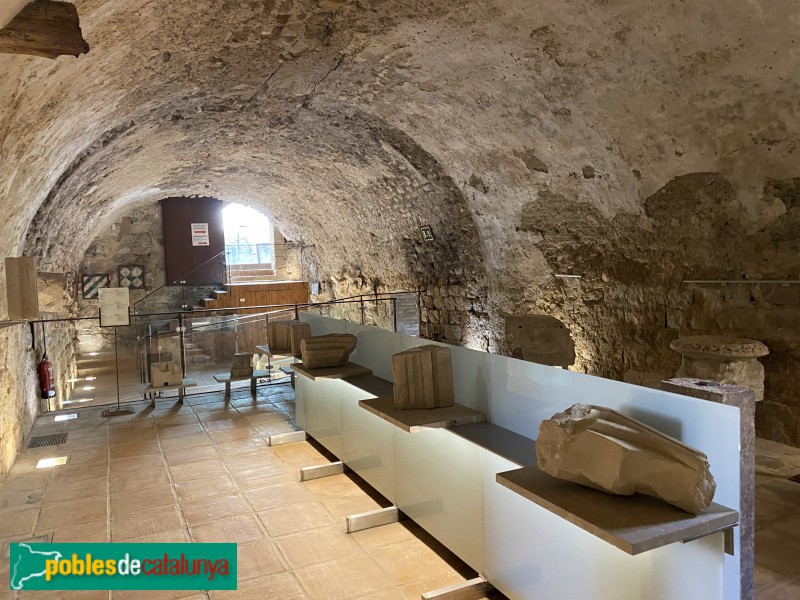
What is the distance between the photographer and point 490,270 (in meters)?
7.59

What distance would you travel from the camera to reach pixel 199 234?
1438 cm

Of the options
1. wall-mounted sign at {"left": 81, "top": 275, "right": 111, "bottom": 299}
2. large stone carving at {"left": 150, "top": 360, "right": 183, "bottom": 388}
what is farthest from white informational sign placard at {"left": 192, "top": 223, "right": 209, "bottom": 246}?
large stone carving at {"left": 150, "top": 360, "right": 183, "bottom": 388}

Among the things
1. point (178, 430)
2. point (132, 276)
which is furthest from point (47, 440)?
point (132, 276)

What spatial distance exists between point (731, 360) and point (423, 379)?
2442mm

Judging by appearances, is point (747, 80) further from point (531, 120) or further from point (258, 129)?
point (258, 129)

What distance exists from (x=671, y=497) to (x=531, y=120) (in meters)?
4.24

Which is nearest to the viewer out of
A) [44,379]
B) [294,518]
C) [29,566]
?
[29,566]

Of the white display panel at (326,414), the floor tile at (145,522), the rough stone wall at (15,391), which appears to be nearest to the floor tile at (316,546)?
the floor tile at (145,522)

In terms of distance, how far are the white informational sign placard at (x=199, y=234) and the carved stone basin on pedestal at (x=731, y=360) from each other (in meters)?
12.1

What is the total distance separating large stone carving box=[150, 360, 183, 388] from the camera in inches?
272

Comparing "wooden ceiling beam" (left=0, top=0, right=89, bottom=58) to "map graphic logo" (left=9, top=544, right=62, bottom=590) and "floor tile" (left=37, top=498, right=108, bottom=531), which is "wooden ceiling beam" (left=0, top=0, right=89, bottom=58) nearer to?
"map graphic logo" (left=9, top=544, right=62, bottom=590)

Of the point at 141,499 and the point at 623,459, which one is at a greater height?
the point at 623,459

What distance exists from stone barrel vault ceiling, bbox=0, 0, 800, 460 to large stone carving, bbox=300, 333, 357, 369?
2.22 meters

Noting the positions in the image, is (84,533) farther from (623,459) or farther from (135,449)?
(623,459)
